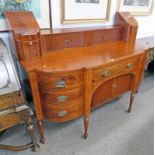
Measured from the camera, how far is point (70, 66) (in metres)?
1.14

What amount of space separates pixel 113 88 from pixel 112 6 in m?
1.05

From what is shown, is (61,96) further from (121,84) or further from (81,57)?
Answer: (121,84)

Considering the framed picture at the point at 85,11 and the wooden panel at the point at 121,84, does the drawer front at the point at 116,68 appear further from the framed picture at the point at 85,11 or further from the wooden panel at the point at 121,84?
the framed picture at the point at 85,11

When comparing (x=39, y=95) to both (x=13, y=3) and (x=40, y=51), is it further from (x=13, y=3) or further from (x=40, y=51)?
(x=13, y=3)

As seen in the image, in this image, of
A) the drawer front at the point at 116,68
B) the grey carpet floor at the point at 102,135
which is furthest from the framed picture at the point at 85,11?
the grey carpet floor at the point at 102,135

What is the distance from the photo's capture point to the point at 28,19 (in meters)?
1.26

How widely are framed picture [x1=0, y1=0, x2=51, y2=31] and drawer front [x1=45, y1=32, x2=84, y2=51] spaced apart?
0.21 metres

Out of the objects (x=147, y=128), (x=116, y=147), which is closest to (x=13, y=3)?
(x=116, y=147)

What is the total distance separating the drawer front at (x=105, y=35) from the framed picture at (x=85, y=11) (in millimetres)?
202

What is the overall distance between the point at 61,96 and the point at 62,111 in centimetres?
17

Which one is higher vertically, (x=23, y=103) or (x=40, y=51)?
(x=40, y=51)

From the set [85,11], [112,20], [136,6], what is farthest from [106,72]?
[136,6]

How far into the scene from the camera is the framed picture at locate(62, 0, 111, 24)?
1.54 meters

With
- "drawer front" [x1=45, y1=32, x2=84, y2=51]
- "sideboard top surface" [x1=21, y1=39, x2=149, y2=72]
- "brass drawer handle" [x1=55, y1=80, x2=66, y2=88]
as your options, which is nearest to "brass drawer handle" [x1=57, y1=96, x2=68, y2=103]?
"brass drawer handle" [x1=55, y1=80, x2=66, y2=88]
